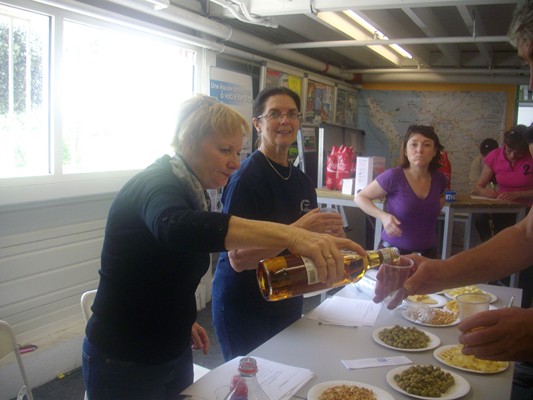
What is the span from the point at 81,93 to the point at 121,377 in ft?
8.06

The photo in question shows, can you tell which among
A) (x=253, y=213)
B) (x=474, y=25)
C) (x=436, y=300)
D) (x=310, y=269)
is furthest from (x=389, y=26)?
(x=310, y=269)

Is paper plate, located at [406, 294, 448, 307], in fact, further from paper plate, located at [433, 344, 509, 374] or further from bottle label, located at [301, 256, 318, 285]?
bottle label, located at [301, 256, 318, 285]

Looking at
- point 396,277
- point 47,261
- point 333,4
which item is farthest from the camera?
point 333,4

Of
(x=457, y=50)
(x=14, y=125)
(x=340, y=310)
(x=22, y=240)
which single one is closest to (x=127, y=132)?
(x=14, y=125)

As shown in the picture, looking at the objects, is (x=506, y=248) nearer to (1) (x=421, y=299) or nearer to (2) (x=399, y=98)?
(1) (x=421, y=299)

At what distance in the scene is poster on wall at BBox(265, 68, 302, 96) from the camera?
5406 millimetres

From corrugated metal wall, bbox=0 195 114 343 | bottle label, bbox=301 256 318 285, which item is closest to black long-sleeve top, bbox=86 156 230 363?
bottle label, bbox=301 256 318 285

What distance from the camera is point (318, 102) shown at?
6.59 metres

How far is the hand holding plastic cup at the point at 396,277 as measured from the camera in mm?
1527

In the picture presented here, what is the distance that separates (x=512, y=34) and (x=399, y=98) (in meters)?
6.74

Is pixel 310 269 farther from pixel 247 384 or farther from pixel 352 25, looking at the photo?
pixel 352 25

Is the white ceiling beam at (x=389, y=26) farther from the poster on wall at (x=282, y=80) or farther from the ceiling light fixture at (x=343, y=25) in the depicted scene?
the poster on wall at (x=282, y=80)

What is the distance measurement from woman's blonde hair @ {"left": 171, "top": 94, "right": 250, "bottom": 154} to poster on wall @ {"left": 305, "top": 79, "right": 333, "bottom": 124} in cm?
486

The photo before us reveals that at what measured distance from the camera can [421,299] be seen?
2.08m
